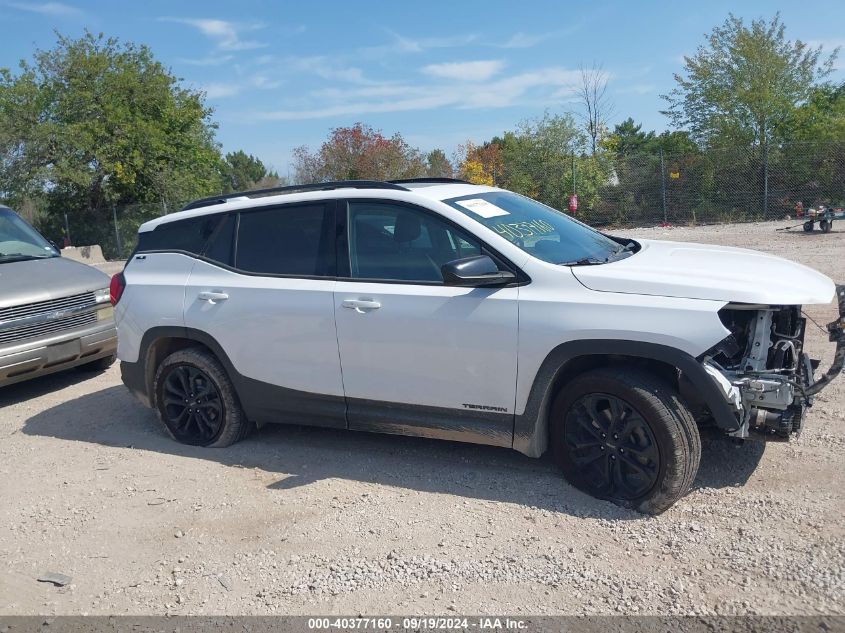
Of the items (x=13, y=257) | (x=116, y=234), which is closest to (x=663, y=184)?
(x=13, y=257)

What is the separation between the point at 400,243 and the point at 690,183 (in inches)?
742

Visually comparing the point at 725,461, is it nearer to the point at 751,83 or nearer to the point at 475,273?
the point at 475,273

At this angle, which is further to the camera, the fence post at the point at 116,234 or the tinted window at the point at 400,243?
the fence post at the point at 116,234

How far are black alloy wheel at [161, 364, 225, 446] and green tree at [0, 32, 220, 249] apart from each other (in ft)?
78.1

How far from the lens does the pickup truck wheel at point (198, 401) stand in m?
5.45

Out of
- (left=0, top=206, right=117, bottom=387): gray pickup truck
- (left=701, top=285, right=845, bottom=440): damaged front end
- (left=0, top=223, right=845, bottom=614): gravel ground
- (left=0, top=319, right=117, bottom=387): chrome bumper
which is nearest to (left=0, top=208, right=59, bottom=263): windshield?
(left=0, top=206, right=117, bottom=387): gray pickup truck

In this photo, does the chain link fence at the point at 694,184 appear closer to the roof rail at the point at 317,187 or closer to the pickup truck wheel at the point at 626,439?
the roof rail at the point at 317,187

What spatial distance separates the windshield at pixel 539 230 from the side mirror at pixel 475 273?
27cm

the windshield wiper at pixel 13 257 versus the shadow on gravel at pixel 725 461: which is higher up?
the windshield wiper at pixel 13 257

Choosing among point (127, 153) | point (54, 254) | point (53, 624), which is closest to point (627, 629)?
point (53, 624)

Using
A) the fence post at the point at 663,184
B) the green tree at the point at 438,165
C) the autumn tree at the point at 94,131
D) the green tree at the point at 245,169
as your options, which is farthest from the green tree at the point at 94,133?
the green tree at the point at 245,169

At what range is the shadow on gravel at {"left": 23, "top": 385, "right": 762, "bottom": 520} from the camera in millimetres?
4430

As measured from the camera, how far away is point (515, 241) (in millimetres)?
4555

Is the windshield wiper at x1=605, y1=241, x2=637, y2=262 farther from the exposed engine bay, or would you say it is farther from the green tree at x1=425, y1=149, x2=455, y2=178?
the green tree at x1=425, y1=149, x2=455, y2=178
